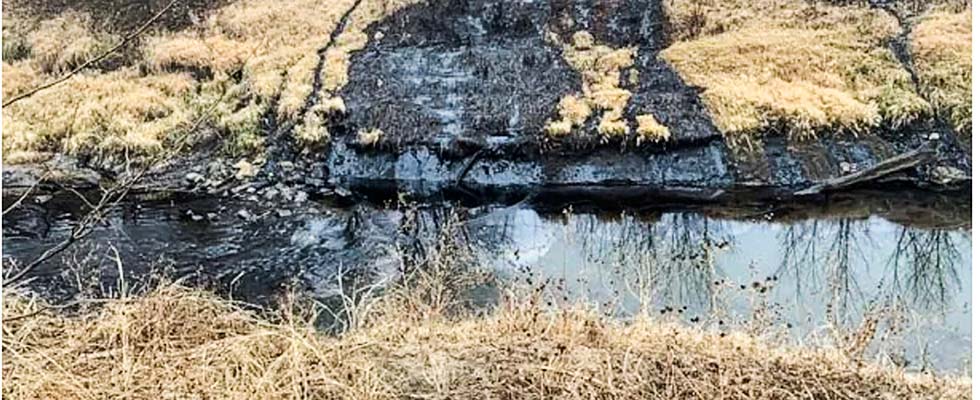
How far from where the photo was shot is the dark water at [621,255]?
5.94m

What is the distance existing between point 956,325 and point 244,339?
4.19 m

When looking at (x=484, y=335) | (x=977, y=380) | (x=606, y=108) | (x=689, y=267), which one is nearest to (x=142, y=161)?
(x=606, y=108)

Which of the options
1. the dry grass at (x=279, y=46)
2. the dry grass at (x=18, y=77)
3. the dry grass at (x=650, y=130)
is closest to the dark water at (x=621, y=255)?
the dry grass at (x=650, y=130)

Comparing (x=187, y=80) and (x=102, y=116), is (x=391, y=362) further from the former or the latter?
(x=187, y=80)

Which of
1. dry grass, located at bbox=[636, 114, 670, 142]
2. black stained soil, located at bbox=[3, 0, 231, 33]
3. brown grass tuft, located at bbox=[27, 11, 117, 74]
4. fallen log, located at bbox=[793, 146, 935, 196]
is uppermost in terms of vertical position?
black stained soil, located at bbox=[3, 0, 231, 33]

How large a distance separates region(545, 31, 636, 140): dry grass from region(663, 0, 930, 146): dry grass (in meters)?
0.70

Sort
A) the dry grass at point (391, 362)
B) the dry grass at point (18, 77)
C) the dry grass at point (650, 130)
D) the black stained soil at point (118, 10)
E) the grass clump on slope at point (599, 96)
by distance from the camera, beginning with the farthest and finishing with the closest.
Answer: the black stained soil at point (118, 10) → the dry grass at point (18, 77) → the grass clump on slope at point (599, 96) → the dry grass at point (650, 130) → the dry grass at point (391, 362)

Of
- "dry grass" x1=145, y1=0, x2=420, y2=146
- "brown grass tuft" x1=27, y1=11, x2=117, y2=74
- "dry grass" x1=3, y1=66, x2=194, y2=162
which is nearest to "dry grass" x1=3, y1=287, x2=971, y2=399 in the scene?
"dry grass" x1=3, y1=66, x2=194, y2=162

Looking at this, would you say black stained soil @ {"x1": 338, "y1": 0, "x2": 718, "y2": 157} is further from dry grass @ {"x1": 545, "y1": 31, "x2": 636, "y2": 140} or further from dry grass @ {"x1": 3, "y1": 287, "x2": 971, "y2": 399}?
dry grass @ {"x1": 3, "y1": 287, "x2": 971, "y2": 399}

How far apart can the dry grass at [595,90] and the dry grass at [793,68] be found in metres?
0.70

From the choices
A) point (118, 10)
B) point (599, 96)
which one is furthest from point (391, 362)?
point (118, 10)

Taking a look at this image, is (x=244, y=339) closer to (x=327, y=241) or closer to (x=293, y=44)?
(x=327, y=241)

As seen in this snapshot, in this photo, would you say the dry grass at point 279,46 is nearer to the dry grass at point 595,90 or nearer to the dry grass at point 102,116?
the dry grass at point 102,116

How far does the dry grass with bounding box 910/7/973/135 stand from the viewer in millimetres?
10250
